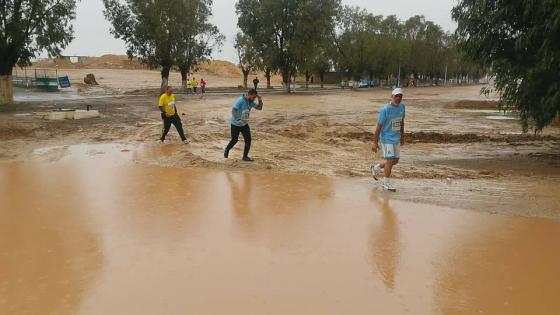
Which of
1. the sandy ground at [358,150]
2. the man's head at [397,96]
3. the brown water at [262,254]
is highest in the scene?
the man's head at [397,96]

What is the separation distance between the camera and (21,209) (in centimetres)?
705

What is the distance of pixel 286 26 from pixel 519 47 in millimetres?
35874

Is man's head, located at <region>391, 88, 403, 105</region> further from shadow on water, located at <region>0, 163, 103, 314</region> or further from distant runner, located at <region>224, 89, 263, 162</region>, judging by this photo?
shadow on water, located at <region>0, 163, 103, 314</region>

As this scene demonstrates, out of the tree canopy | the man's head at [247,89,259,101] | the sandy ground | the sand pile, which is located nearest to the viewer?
the sandy ground

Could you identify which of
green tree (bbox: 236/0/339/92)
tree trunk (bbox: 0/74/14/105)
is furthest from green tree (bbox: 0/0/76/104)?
green tree (bbox: 236/0/339/92)

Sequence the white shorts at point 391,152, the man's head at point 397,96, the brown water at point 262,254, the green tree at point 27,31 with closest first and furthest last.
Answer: the brown water at point 262,254
the man's head at point 397,96
the white shorts at point 391,152
the green tree at point 27,31

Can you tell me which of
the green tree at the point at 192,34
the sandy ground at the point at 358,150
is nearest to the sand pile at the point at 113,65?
the green tree at the point at 192,34

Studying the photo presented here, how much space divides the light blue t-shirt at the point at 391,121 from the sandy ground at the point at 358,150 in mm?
859

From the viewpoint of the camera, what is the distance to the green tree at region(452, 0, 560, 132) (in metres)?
9.44

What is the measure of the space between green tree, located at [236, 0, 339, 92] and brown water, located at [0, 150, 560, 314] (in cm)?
3743

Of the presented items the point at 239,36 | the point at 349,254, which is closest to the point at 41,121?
the point at 349,254

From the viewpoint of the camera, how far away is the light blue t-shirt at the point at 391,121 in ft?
25.4

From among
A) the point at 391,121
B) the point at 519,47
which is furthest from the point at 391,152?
the point at 519,47

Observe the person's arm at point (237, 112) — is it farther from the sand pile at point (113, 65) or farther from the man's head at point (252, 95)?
the sand pile at point (113, 65)
